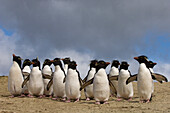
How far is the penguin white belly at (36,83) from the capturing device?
29.2 feet

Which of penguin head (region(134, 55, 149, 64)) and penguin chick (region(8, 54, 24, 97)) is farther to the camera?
penguin chick (region(8, 54, 24, 97))

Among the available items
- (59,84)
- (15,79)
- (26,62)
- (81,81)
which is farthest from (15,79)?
(81,81)

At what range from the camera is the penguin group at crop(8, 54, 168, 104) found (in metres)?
7.18

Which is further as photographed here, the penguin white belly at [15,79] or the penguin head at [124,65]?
the penguin white belly at [15,79]

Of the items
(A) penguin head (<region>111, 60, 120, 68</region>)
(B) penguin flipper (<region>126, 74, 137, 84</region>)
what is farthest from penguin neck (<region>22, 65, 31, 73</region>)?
(B) penguin flipper (<region>126, 74, 137, 84</region>)

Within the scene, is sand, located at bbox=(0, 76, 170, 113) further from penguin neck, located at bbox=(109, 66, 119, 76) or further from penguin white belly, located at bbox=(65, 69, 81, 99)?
penguin neck, located at bbox=(109, 66, 119, 76)

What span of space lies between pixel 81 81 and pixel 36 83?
71.3 inches

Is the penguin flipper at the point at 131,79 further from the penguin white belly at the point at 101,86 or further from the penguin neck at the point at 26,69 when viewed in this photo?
the penguin neck at the point at 26,69

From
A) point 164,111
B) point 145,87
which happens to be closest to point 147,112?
point 164,111

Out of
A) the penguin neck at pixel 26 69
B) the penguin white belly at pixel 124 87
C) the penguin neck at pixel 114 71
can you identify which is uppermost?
the penguin neck at pixel 26 69

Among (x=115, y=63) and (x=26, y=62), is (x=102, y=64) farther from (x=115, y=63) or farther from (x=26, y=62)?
(x=26, y=62)

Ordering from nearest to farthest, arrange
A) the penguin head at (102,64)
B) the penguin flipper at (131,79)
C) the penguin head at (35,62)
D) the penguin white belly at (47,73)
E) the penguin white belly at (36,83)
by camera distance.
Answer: the penguin head at (102,64) → the penguin flipper at (131,79) → the penguin white belly at (36,83) → the penguin head at (35,62) → the penguin white belly at (47,73)

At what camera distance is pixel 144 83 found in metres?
7.40

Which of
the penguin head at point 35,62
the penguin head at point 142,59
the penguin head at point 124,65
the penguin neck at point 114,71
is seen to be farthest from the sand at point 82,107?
the penguin neck at point 114,71
